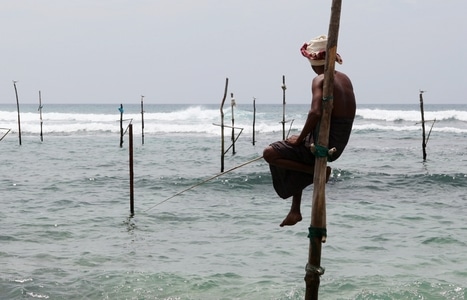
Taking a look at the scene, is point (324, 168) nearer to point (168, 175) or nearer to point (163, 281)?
point (163, 281)

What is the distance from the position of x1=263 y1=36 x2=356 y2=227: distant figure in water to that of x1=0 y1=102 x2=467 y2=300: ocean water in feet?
1.26

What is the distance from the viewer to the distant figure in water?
13.4 ft

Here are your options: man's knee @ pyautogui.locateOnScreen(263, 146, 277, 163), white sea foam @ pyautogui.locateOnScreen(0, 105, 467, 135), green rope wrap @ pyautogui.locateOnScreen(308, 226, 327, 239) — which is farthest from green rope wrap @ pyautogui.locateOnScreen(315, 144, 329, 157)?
white sea foam @ pyautogui.locateOnScreen(0, 105, 467, 135)

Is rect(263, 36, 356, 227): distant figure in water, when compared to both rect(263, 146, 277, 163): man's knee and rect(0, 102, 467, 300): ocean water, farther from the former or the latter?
rect(0, 102, 467, 300): ocean water

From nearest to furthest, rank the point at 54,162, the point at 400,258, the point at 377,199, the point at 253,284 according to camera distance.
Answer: the point at 253,284, the point at 400,258, the point at 377,199, the point at 54,162

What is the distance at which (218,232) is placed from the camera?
11953 mm

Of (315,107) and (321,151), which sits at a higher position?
(315,107)

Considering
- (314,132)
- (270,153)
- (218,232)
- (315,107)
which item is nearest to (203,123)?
(218,232)

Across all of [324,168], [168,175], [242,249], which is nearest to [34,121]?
[168,175]

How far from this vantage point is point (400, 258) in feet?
32.8

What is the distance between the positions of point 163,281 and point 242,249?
216 cm

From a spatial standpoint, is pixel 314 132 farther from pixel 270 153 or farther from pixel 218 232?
pixel 218 232

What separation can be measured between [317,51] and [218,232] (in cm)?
804

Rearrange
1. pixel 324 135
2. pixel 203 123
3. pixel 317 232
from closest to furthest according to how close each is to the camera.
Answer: pixel 324 135 < pixel 317 232 < pixel 203 123
